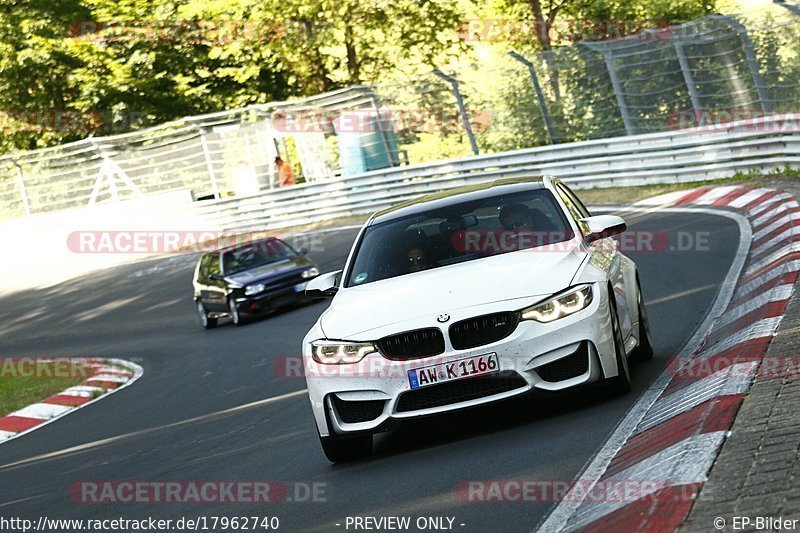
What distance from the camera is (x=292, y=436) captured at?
366 inches

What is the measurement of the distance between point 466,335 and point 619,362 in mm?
979

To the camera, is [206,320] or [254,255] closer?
[206,320]

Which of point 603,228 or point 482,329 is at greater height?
point 603,228

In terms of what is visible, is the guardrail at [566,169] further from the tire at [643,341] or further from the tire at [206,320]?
the tire at [643,341]

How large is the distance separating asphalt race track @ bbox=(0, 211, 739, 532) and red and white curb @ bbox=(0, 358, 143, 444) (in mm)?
321

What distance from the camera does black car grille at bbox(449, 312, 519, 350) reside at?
734 cm

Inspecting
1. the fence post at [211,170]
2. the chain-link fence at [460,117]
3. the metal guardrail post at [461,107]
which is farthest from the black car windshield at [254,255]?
the fence post at [211,170]

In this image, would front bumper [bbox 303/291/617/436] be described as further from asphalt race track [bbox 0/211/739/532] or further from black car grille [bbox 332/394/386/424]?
asphalt race track [bbox 0/211/739/532]

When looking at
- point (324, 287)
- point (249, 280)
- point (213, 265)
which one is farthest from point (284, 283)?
point (324, 287)

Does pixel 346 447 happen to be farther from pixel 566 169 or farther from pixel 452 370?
pixel 566 169

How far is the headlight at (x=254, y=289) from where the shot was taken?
64.6 ft

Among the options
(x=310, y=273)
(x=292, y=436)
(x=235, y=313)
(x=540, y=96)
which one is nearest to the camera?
(x=292, y=436)

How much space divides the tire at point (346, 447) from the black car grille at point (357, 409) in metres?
0.12

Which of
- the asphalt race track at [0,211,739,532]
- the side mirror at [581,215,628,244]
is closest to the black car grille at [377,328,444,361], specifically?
the asphalt race track at [0,211,739,532]
